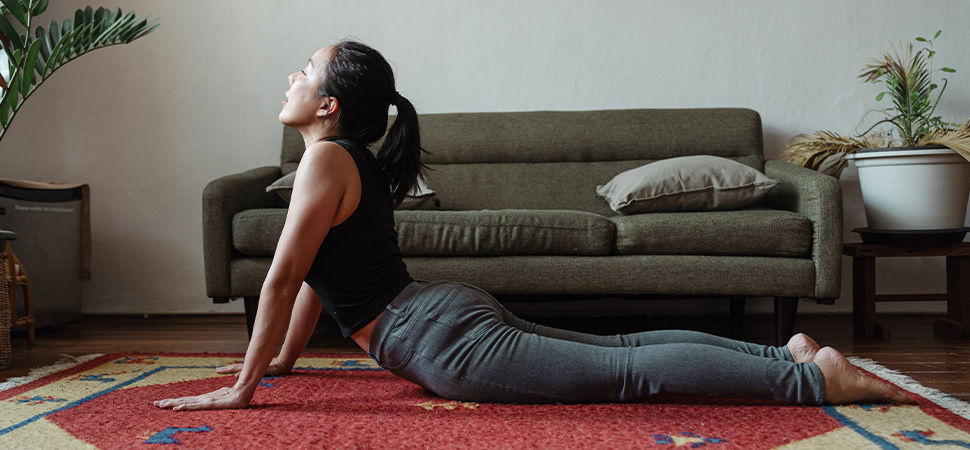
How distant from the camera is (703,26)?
9.89ft

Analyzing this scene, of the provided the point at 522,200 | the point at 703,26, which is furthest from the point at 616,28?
the point at 522,200

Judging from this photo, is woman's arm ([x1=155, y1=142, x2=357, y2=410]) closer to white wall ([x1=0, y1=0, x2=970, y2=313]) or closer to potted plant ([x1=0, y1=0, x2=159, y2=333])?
potted plant ([x1=0, y1=0, x2=159, y2=333])

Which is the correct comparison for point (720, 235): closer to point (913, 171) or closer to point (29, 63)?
point (913, 171)

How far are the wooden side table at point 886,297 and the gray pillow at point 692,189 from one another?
449 mm

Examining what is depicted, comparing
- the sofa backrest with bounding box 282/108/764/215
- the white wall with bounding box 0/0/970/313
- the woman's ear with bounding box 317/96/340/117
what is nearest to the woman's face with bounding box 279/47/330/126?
the woman's ear with bounding box 317/96/340/117

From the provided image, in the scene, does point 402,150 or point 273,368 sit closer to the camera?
point 402,150

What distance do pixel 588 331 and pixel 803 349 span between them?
4.12 ft

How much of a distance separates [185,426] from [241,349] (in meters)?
1.05

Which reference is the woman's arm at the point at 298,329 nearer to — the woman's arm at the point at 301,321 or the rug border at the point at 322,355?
the woman's arm at the point at 301,321

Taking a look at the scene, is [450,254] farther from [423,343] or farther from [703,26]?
[703,26]

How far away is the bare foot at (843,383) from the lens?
53.2 inches

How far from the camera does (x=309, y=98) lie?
1.46 m

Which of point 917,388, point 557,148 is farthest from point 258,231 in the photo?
point 917,388

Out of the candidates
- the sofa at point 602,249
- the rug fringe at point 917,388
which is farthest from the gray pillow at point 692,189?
the rug fringe at point 917,388
